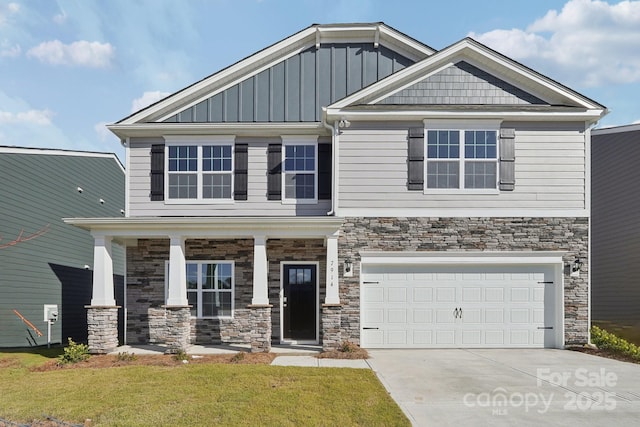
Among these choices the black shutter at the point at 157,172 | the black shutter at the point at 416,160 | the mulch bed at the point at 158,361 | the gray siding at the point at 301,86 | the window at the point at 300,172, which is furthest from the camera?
the gray siding at the point at 301,86

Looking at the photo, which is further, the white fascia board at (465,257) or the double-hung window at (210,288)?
the double-hung window at (210,288)

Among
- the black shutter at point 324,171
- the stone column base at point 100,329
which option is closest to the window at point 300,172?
the black shutter at point 324,171

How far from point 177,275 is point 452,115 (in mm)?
7690

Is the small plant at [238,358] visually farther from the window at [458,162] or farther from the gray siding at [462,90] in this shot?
the gray siding at [462,90]

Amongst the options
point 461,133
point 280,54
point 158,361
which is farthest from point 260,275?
point 280,54

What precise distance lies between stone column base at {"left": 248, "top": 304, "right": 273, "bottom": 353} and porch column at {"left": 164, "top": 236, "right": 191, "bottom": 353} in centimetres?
163

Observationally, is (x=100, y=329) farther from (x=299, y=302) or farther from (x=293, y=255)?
(x=293, y=255)

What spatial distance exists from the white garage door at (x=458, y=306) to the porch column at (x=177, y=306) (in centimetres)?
430

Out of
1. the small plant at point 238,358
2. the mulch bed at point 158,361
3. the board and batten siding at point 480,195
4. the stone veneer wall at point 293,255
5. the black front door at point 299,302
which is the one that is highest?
the board and batten siding at point 480,195

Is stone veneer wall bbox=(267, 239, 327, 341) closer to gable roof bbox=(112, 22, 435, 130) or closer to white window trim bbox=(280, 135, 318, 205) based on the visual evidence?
white window trim bbox=(280, 135, 318, 205)

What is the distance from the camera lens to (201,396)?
7.55 metres

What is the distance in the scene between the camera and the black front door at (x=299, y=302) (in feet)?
42.7

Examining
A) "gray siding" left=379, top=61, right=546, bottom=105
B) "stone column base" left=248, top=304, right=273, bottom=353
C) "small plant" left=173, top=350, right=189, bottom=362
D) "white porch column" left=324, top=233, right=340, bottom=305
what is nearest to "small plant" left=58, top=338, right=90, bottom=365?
"small plant" left=173, top=350, right=189, bottom=362

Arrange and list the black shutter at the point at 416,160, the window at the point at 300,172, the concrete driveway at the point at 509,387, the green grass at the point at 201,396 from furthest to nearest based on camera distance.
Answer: the window at the point at 300,172 → the black shutter at the point at 416,160 → the concrete driveway at the point at 509,387 → the green grass at the point at 201,396
